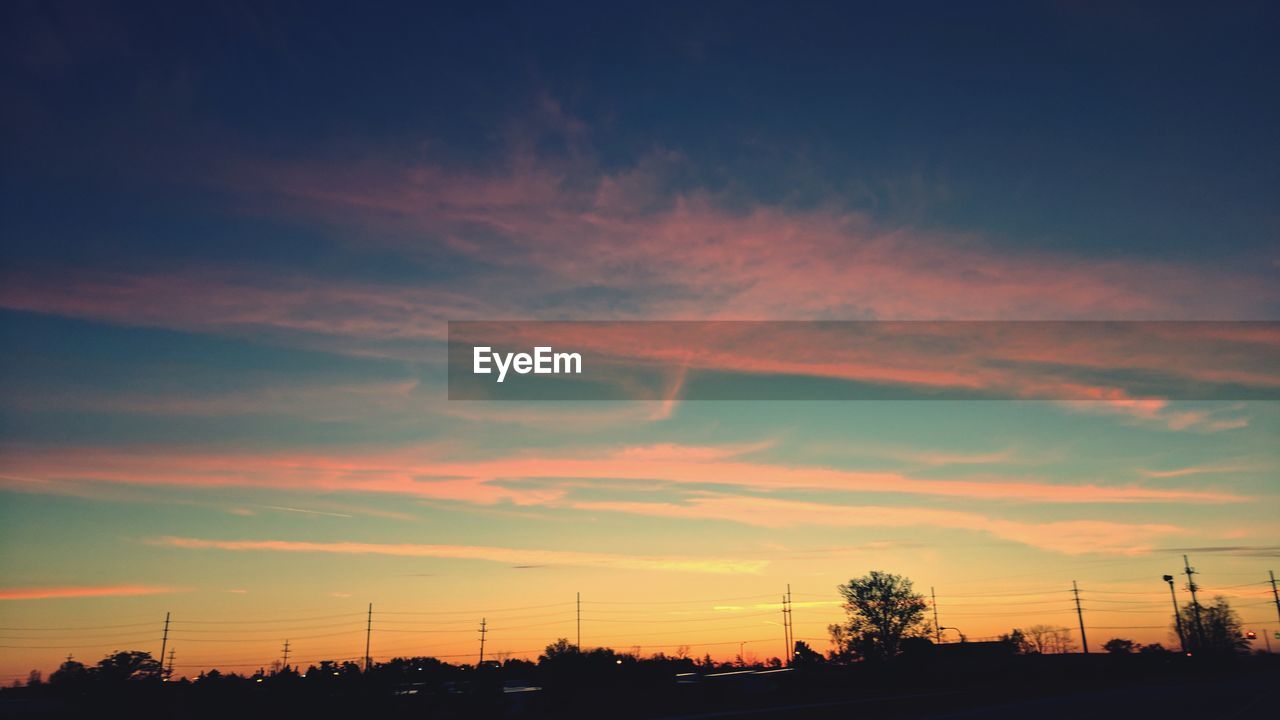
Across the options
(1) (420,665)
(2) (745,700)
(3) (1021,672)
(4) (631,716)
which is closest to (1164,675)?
(3) (1021,672)

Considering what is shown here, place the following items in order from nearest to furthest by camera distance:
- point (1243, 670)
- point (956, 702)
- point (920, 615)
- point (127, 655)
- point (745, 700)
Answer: point (956, 702)
point (745, 700)
point (1243, 670)
point (127, 655)
point (920, 615)

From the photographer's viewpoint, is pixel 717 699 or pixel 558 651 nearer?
pixel 717 699

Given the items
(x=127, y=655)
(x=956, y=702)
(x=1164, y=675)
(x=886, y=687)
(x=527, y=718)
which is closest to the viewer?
(x=527, y=718)

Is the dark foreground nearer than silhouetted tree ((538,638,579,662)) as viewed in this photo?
Yes

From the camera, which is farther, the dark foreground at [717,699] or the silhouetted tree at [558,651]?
the silhouetted tree at [558,651]

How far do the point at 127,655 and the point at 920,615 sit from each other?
485 ft

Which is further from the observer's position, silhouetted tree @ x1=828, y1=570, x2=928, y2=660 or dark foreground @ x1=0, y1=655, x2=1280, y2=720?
silhouetted tree @ x1=828, y1=570, x2=928, y2=660

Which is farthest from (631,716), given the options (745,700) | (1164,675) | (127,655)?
(127,655)

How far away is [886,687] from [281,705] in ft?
186

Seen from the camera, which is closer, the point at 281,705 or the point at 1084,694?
the point at 281,705

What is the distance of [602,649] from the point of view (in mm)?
175875

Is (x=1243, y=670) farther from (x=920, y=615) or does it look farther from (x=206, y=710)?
(x=206, y=710)

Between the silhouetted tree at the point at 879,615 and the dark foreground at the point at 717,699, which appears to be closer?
the dark foreground at the point at 717,699

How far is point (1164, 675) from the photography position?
9856 centimetres
